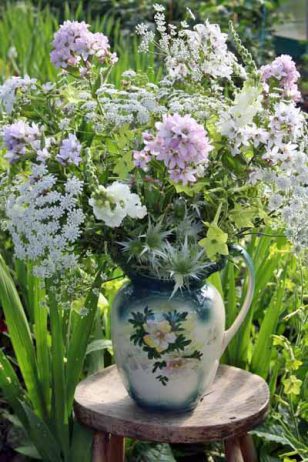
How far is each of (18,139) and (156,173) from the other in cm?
26

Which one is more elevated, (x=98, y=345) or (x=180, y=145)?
(x=180, y=145)

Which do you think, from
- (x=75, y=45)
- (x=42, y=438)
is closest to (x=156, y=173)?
(x=75, y=45)

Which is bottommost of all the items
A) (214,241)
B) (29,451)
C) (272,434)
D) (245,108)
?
(29,451)

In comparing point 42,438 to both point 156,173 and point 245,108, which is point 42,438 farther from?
point 245,108

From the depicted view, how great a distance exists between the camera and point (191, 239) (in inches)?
65.8

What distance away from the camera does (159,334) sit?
5.56 feet

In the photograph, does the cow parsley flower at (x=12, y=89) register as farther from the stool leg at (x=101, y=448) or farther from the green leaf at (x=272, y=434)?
the green leaf at (x=272, y=434)

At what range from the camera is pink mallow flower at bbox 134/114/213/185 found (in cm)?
147

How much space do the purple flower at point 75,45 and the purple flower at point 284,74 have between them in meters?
0.32

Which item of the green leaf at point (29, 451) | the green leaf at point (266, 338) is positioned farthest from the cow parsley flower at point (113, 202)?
the green leaf at point (29, 451)

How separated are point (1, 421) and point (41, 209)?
0.95 meters

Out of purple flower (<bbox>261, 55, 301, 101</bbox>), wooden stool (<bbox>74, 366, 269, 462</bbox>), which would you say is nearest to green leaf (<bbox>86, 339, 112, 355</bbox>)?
wooden stool (<bbox>74, 366, 269, 462</bbox>)

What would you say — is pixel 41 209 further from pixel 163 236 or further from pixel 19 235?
pixel 163 236

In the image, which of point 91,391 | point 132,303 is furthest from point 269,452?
point 132,303
